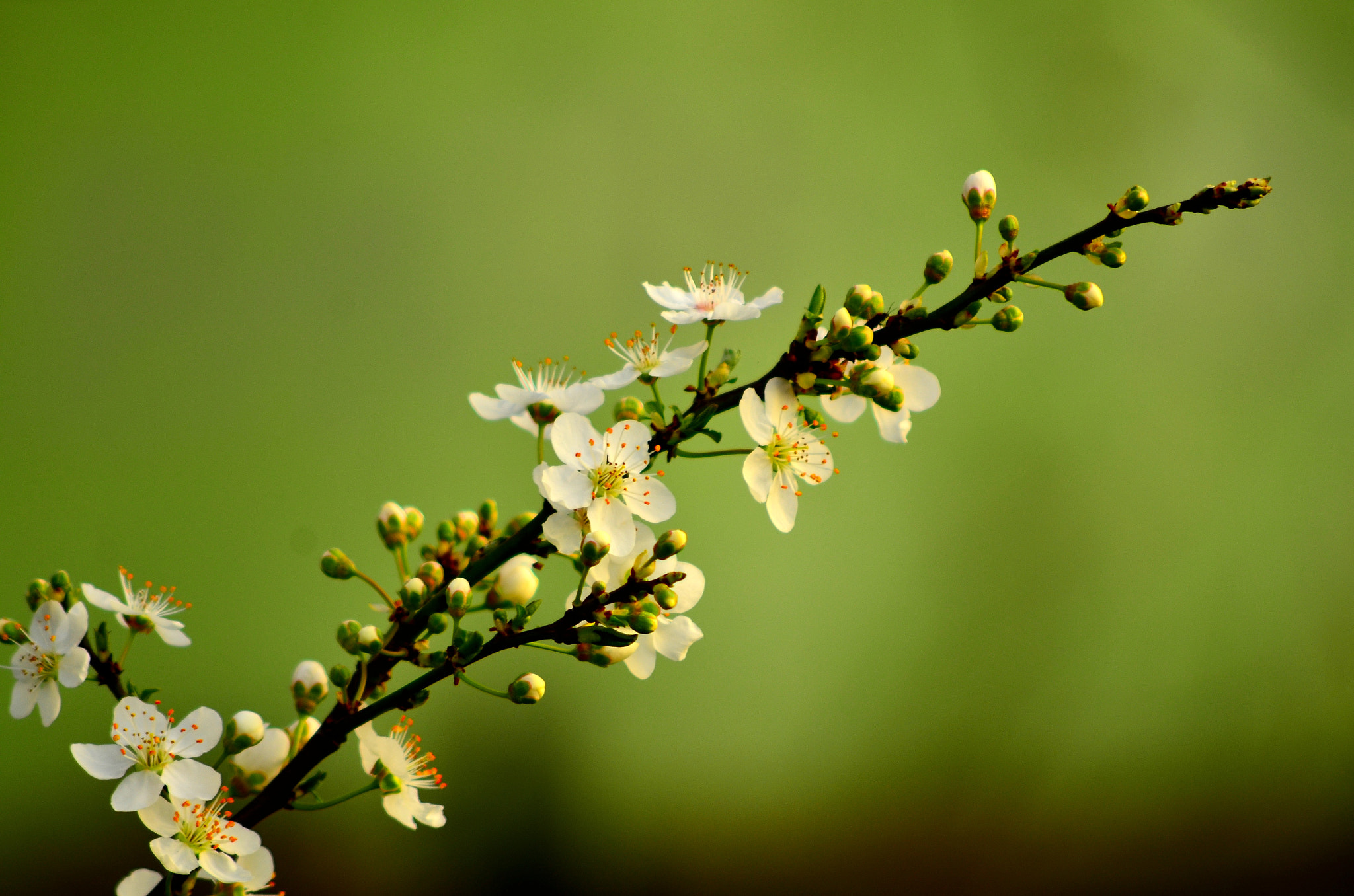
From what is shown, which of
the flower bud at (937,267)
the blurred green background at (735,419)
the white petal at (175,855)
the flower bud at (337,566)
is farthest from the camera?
the blurred green background at (735,419)

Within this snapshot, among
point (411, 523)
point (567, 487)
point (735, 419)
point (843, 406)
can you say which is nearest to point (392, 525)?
point (411, 523)

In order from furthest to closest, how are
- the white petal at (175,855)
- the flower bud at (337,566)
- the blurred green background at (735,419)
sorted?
the blurred green background at (735,419), the flower bud at (337,566), the white petal at (175,855)

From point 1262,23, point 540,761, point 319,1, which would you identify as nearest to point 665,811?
point 540,761

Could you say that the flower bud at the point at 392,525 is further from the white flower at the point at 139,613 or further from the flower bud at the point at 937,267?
the flower bud at the point at 937,267

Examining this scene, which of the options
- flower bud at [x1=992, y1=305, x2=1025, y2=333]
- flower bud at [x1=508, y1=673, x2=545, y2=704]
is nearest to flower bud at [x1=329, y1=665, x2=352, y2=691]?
flower bud at [x1=508, y1=673, x2=545, y2=704]

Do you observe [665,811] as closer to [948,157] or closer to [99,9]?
[948,157]

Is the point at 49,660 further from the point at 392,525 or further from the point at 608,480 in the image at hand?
the point at 608,480

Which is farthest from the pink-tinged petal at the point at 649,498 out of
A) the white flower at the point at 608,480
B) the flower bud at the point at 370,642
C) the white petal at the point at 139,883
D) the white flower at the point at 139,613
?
the white petal at the point at 139,883

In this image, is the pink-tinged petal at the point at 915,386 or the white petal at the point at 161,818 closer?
the white petal at the point at 161,818

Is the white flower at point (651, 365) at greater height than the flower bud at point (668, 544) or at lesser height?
greater
